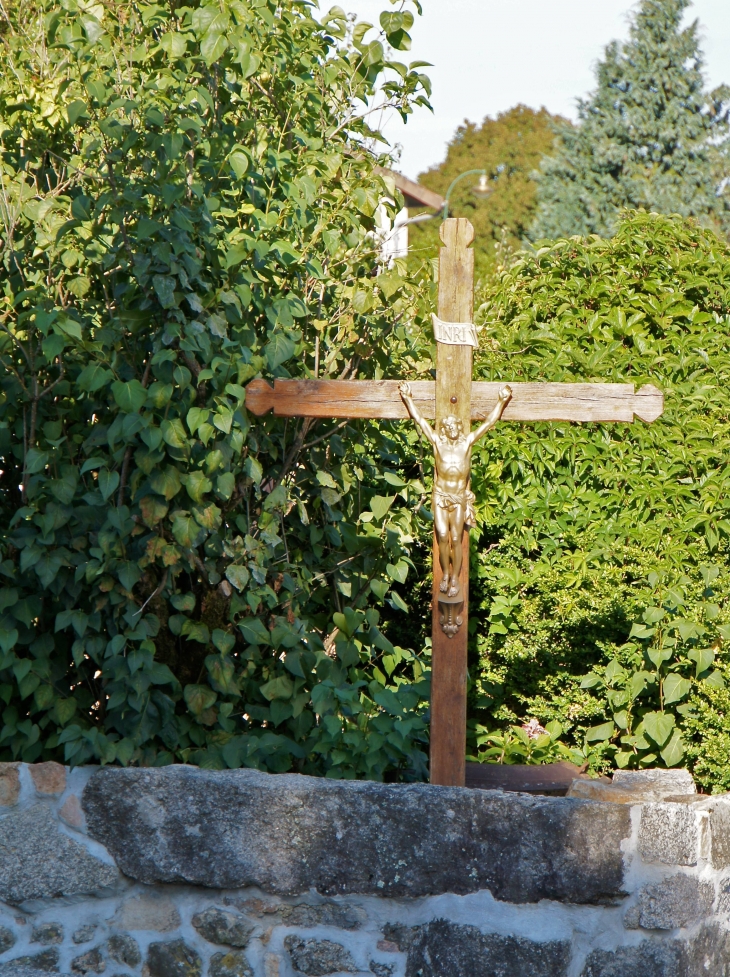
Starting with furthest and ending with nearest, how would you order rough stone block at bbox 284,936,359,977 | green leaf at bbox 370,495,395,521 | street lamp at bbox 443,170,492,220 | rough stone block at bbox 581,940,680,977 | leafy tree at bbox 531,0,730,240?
leafy tree at bbox 531,0,730,240
street lamp at bbox 443,170,492,220
green leaf at bbox 370,495,395,521
rough stone block at bbox 284,936,359,977
rough stone block at bbox 581,940,680,977

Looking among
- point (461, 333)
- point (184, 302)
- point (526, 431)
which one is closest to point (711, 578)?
point (526, 431)

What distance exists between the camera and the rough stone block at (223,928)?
2.77m

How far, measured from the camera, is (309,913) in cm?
276

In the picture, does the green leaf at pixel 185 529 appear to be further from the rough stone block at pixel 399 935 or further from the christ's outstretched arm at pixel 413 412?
the rough stone block at pixel 399 935

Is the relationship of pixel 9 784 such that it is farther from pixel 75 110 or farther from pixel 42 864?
pixel 75 110

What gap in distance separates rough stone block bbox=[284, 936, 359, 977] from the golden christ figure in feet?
3.18

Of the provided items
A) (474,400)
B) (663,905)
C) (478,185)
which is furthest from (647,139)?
(663,905)

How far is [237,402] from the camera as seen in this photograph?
3.01m

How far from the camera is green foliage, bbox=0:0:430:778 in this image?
2.92 meters

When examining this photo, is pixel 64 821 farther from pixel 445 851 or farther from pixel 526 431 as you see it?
pixel 526 431

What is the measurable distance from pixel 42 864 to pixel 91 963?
0.29 m

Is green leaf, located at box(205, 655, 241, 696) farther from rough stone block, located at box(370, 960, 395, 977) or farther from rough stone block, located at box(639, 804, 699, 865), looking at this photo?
rough stone block, located at box(639, 804, 699, 865)

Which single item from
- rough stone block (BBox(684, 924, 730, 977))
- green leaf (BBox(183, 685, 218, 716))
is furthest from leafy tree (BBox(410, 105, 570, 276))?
rough stone block (BBox(684, 924, 730, 977))

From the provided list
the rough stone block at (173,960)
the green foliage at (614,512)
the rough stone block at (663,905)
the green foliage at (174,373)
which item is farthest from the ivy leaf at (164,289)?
the rough stone block at (663,905)
